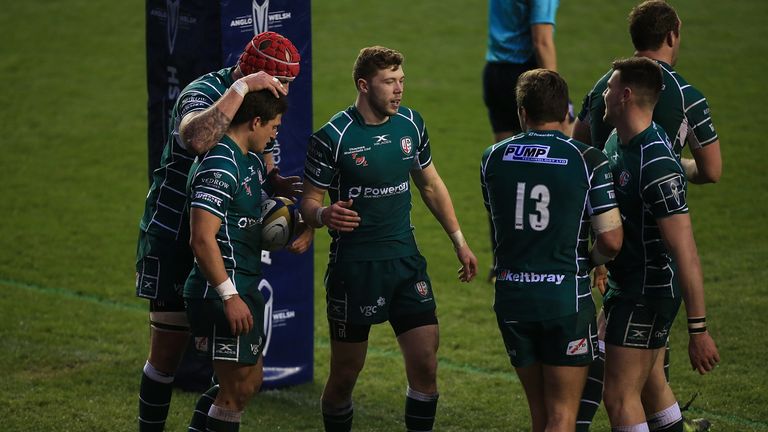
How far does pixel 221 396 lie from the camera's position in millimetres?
5598

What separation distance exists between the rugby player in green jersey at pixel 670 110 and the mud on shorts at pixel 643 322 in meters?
0.57

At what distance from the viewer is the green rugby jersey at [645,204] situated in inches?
205

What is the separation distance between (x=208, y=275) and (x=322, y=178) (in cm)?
95

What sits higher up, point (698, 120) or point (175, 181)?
point (698, 120)

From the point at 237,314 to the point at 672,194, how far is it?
2.15m

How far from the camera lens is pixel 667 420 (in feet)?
19.1

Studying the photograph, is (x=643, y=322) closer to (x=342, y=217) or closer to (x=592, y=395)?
(x=592, y=395)

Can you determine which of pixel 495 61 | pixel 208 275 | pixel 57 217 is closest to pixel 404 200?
pixel 208 275

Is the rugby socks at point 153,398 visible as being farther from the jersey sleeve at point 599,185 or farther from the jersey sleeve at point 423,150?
the jersey sleeve at point 599,185

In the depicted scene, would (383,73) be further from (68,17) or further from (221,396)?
(68,17)

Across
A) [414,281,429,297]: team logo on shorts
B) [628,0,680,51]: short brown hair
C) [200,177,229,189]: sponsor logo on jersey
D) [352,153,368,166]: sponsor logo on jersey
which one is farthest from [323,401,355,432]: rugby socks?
[628,0,680,51]: short brown hair

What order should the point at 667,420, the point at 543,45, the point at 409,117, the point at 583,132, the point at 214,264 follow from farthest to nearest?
1. the point at 543,45
2. the point at 583,132
3. the point at 409,117
4. the point at 667,420
5. the point at 214,264

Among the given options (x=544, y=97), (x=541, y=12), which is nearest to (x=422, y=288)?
(x=544, y=97)

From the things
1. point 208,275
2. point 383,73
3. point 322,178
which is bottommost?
point 208,275
